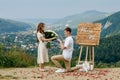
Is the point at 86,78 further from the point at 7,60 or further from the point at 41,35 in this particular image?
the point at 7,60

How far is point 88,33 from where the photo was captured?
1778 cm

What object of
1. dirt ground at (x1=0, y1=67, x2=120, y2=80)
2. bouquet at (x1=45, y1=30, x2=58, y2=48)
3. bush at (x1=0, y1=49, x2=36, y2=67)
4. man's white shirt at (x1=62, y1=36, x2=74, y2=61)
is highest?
bouquet at (x1=45, y1=30, x2=58, y2=48)

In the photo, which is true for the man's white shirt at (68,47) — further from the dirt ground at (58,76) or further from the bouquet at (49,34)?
the bouquet at (49,34)

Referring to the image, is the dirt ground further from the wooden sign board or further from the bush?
the bush

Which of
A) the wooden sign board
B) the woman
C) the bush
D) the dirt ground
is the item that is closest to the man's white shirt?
the dirt ground

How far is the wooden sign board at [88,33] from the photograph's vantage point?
17.5 meters

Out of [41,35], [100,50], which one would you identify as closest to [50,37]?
[41,35]

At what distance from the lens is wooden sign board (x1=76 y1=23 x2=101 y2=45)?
17547 mm

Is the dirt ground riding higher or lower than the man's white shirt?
lower

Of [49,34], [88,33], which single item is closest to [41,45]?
[49,34]

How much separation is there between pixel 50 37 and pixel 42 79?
3.03m

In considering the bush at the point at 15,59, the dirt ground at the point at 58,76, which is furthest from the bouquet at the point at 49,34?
the bush at the point at 15,59

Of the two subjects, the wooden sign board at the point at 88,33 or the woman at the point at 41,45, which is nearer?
the woman at the point at 41,45

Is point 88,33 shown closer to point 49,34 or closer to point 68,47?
point 49,34
